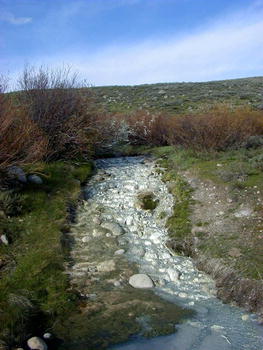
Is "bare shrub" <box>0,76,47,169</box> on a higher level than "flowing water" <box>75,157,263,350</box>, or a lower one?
higher

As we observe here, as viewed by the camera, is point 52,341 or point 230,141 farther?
point 230,141

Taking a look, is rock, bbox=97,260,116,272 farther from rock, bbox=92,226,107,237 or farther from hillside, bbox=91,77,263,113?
hillside, bbox=91,77,263,113

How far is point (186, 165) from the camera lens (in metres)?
12.2

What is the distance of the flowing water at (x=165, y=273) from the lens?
4.82m

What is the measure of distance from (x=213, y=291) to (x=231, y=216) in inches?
94.5

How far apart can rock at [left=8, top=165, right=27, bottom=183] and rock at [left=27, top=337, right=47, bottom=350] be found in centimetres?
503

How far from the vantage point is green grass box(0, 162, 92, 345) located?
16.7 feet

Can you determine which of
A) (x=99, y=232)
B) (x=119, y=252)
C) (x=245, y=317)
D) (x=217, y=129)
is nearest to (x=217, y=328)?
(x=245, y=317)

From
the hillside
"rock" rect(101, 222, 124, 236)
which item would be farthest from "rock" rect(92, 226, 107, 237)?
the hillside

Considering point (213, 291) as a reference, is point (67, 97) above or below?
above

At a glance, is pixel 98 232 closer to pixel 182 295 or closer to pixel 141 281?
pixel 141 281

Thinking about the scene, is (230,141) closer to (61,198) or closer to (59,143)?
(59,143)

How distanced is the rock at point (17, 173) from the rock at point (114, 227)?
2.45m

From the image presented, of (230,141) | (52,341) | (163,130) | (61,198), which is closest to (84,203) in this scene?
(61,198)
